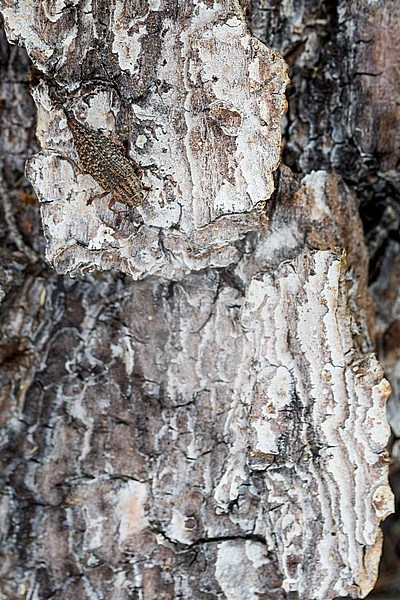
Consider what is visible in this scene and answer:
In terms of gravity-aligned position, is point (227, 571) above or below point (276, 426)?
below

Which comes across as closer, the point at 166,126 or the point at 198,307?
the point at 166,126

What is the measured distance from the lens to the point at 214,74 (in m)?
1.12

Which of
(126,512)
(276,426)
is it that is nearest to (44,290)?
(126,512)

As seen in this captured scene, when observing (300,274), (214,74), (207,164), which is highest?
(214,74)

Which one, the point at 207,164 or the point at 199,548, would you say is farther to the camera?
the point at 199,548

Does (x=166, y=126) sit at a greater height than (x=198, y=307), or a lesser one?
greater

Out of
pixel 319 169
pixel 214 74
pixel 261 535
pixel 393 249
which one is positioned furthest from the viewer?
pixel 393 249

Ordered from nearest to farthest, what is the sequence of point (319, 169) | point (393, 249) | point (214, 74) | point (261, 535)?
point (214, 74), point (261, 535), point (319, 169), point (393, 249)

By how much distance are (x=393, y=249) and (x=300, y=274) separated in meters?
0.53

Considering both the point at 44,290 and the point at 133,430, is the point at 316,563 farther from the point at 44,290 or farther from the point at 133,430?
the point at 44,290

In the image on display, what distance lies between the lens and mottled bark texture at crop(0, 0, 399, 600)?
1.15 metres

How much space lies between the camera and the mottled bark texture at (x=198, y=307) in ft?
3.78

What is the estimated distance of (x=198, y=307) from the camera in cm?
132

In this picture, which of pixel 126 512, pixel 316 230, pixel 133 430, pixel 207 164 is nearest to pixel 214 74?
pixel 207 164
